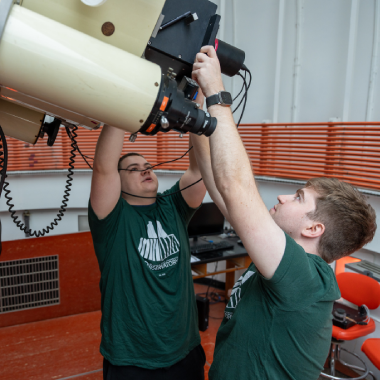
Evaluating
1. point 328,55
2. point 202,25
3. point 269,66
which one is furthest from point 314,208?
point 269,66

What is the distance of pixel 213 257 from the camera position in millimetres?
3180

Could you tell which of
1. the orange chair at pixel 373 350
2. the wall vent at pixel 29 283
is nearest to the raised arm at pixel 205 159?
the orange chair at pixel 373 350

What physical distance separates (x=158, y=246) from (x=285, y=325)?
692mm

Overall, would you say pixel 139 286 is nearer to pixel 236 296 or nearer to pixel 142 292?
pixel 142 292

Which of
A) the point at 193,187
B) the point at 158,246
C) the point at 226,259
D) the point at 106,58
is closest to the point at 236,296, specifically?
the point at 158,246

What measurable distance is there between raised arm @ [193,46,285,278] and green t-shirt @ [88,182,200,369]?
25.8 inches

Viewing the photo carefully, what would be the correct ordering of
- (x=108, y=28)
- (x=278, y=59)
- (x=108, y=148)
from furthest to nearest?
(x=278, y=59) → (x=108, y=148) → (x=108, y=28)

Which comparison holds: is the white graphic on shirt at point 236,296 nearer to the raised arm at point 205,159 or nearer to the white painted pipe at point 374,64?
the raised arm at point 205,159

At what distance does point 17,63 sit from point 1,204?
13.8 feet

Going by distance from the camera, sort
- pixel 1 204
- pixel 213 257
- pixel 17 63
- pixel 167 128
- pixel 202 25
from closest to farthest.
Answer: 1. pixel 17 63
2. pixel 167 128
3. pixel 202 25
4. pixel 213 257
5. pixel 1 204

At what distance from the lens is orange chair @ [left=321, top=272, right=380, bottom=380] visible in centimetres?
242

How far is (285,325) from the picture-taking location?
846mm

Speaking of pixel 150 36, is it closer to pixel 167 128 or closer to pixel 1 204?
pixel 167 128

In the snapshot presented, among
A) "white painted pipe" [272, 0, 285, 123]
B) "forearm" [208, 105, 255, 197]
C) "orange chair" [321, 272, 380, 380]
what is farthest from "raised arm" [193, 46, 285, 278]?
"white painted pipe" [272, 0, 285, 123]
